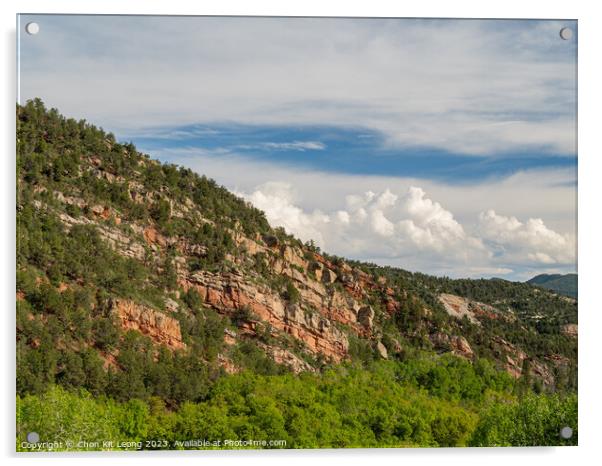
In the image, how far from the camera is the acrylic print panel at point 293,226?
1012cm

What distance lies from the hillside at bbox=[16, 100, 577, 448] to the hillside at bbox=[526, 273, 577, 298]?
0.15 metres

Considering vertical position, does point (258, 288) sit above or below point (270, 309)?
above

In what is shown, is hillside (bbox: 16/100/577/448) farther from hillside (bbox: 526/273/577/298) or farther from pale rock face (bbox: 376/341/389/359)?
hillside (bbox: 526/273/577/298)

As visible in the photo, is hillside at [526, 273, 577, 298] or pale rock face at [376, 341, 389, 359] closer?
hillside at [526, 273, 577, 298]

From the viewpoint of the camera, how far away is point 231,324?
36.7 feet

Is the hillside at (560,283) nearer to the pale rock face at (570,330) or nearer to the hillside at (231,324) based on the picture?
the hillside at (231,324)

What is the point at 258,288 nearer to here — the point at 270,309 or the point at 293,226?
the point at 270,309

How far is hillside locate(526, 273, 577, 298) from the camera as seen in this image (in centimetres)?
1049

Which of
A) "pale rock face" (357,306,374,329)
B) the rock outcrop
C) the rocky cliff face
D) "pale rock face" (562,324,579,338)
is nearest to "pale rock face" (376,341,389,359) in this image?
the rocky cliff face

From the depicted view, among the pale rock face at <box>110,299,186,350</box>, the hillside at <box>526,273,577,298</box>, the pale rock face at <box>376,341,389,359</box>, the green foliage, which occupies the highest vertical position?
the hillside at <box>526,273,577,298</box>

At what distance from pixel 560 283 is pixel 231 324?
4655mm

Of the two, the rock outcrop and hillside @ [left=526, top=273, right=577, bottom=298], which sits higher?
hillside @ [left=526, top=273, right=577, bottom=298]

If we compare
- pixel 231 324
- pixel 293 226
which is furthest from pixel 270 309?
pixel 293 226

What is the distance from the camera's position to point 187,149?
1070 cm
